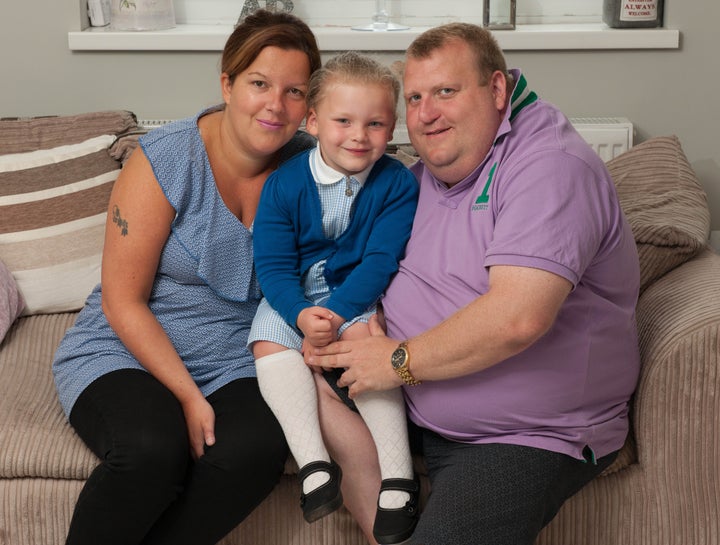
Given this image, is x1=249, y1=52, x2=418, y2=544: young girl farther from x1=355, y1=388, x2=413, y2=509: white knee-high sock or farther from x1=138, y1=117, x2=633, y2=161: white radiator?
x1=138, y1=117, x2=633, y2=161: white radiator

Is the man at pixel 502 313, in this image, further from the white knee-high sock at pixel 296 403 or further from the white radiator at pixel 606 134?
the white radiator at pixel 606 134

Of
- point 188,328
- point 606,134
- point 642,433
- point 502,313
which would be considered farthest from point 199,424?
point 606,134

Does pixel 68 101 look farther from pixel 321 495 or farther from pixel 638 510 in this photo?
pixel 638 510

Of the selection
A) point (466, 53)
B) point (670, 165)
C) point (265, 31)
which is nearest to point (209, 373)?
point (265, 31)

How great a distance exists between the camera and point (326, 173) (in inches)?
75.4

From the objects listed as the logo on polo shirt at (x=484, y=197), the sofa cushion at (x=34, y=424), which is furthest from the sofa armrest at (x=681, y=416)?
the sofa cushion at (x=34, y=424)

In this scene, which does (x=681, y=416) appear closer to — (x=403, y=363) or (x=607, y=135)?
(x=403, y=363)

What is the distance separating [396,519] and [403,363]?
295mm

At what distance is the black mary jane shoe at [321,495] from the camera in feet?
5.75

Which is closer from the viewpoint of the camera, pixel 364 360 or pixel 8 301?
pixel 364 360

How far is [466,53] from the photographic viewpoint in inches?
Result: 68.6

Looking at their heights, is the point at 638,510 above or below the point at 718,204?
below

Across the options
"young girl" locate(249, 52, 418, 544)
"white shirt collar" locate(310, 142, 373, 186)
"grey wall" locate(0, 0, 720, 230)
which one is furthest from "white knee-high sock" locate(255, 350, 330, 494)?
"grey wall" locate(0, 0, 720, 230)

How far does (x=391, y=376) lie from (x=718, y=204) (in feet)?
5.67
